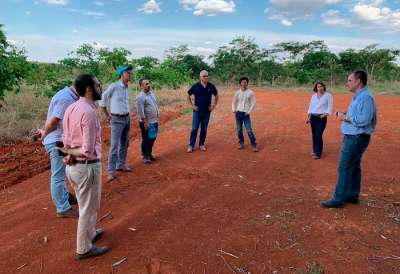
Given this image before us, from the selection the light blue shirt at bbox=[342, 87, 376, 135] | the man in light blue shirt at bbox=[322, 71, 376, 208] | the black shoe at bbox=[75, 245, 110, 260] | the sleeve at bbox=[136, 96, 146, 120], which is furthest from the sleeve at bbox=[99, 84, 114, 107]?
the light blue shirt at bbox=[342, 87, 376, 135]

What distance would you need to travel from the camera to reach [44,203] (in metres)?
4.89

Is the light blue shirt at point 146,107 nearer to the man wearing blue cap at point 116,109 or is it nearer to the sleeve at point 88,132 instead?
the man wearing blue cap at point 116,109

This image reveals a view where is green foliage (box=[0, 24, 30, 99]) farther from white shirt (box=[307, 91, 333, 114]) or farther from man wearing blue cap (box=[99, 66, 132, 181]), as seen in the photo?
white shirt (box=[307, 91, 333, 114])

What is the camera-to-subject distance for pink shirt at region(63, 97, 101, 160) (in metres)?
3.19

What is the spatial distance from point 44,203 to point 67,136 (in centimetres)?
203

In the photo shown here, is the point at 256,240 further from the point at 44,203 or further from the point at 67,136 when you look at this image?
the point at 44,203

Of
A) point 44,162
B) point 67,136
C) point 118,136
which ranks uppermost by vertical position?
point 67,136

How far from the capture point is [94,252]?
349cm

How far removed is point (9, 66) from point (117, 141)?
466cm

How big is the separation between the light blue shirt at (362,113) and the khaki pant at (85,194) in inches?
121

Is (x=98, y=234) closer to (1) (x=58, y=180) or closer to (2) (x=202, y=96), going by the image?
(1) (x=58, y=180)

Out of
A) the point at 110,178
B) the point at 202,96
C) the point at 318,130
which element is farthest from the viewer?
the point at 202,96

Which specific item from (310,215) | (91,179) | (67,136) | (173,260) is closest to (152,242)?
(173,260)

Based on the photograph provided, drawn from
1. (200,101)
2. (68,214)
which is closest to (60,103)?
(68,214)
